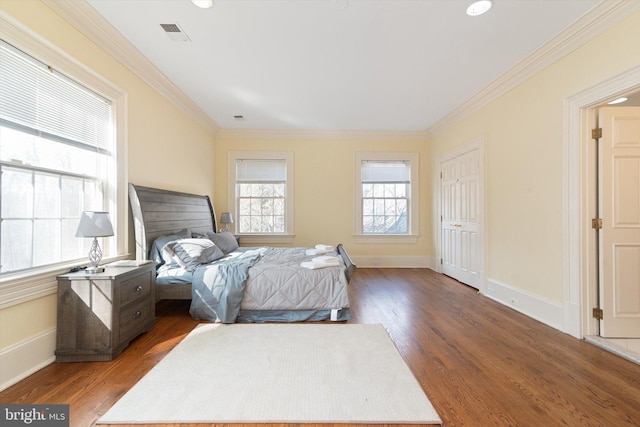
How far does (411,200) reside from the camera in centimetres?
559

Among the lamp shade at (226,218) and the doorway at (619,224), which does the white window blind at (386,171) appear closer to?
the lamp shade at (226,218)

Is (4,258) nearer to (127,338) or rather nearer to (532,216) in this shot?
(127,338)

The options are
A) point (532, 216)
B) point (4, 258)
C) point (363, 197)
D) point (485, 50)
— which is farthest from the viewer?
point (363, 197)

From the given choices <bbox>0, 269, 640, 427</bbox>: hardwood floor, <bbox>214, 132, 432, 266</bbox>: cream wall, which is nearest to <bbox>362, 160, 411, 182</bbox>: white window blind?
<bbox>214, 132, 432, 266</bbox>: cream wall

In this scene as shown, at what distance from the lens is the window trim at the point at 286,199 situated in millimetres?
5453

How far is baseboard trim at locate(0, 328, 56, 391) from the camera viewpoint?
5.72 ft

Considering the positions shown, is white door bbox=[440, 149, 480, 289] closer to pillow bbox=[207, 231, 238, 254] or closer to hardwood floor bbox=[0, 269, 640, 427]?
hardwood floor bbox=[0, 269, 640, 427]

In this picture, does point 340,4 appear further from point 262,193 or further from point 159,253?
point 262,193

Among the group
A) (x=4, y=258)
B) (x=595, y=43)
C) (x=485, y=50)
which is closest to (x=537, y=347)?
(x=595, y=43)

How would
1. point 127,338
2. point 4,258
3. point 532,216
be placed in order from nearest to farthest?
point 4,258
point 127,338
point 532,216

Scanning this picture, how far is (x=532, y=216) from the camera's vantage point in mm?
3037

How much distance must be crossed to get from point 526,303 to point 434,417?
237 cm

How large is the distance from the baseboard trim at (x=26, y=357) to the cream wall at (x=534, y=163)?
461cm

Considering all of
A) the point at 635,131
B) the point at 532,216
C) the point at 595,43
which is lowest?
the point at 532,216
